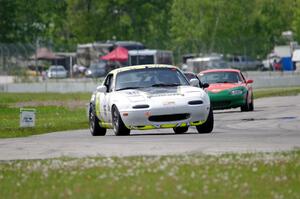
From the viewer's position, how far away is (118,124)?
23.3m

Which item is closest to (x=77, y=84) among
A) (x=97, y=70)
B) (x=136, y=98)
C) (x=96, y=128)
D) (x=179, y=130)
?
(x=97, y=70)

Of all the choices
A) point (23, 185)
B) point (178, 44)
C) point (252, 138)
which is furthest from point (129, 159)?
point (178, 44)

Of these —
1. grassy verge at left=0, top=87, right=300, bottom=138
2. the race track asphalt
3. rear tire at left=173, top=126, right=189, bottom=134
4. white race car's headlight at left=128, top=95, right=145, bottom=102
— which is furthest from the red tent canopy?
white race car's headlight at left=128, top=95, right=145, bottom=102

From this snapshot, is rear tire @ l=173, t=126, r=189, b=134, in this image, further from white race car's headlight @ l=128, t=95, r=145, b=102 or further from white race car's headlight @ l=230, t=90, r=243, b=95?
white race car's headlight @ l=230, t=90, r=243, b=95

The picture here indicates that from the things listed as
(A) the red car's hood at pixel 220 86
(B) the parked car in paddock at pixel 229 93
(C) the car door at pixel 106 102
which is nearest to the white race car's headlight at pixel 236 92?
(B) the parked car in paddock at pixel 229 93

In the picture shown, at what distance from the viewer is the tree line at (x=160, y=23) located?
94625 mm

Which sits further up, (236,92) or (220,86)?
(220,86)

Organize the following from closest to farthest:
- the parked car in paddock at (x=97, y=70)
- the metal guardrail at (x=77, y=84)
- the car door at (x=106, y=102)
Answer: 1. the car door at (x=106, y=102)
2. the metal guardrail at (x=77, y=84)
3. the parked car in paddock at (x=97, y=70)

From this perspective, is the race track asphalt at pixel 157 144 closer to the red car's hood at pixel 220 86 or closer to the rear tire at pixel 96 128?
the rear tire at pixel 96 128

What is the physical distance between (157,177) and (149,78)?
33.9 ft

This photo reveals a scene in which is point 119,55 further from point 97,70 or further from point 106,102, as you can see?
point 106,102

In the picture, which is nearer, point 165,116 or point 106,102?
point 165,116

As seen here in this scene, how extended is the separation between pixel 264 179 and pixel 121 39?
98444mm

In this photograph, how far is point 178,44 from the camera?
97188 millimetres
